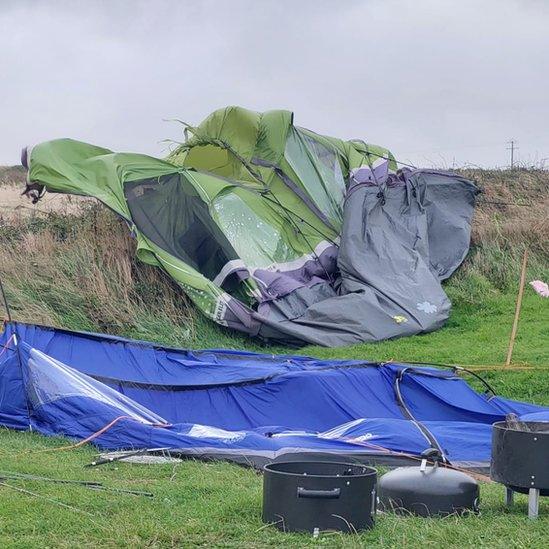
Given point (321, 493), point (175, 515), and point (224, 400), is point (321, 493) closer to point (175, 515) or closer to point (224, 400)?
point (175, 515)

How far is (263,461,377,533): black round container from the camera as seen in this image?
4305 millimetres

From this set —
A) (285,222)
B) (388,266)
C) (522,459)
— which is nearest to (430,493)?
(522,459)

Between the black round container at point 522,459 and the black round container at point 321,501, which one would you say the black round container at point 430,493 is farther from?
the black round container at point 321,501

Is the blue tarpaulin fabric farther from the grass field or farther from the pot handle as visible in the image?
the pot handle

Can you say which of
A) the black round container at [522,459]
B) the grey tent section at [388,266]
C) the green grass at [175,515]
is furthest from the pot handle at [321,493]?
the grey tent section at [388,266]

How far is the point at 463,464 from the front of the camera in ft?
21.2

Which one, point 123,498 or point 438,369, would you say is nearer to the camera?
point 123,498

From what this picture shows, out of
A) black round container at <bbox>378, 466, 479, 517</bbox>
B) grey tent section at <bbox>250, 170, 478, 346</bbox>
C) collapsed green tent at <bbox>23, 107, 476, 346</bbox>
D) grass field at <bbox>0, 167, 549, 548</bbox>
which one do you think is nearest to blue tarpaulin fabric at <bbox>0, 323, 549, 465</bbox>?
grass field at <bbox>0, 167, 549, 548</bbox>

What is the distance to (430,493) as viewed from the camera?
4.77 metres

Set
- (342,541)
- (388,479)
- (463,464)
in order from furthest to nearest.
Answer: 1. (463,464)
2. (388,479)
3. (342,541)

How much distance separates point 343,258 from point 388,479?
8.35 m

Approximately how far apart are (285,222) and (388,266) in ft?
5.28

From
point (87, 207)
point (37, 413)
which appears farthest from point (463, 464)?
point (87, 207)

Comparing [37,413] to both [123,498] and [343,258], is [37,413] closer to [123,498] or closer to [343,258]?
[123,498]
